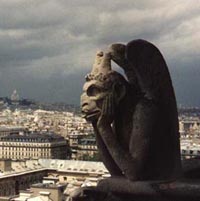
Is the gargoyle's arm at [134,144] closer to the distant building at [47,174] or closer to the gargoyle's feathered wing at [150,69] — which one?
the gargoyle's feathered wing at [150,69]

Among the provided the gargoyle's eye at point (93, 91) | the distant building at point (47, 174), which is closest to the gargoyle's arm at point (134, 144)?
the gargoyle's eye at point (93, 91)

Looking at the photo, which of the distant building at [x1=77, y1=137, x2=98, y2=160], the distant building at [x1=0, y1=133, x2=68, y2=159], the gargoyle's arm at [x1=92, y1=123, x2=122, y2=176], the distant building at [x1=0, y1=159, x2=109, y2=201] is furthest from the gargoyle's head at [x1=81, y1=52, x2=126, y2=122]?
the distant building at [x1=0, y1=133, x2=68, y2=159]

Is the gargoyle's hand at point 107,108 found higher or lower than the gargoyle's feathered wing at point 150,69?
lower

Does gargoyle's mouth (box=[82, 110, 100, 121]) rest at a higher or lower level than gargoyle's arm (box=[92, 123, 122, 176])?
higher

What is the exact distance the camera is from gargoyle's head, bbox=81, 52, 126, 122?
2.67 metres

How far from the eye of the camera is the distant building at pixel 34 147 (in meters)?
47.9

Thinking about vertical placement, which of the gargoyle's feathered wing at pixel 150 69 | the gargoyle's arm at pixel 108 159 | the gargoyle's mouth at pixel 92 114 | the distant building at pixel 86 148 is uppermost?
the distant building at pixel 86 148

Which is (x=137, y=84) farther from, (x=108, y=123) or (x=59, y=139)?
(x=59, y=139)

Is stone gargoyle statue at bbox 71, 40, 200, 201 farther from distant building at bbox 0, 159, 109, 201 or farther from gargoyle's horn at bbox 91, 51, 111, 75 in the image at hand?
distant building at bbox 0, 159, 109, 201

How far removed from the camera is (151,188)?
2607 mm

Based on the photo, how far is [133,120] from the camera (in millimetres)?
2697

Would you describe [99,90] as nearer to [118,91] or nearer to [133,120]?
[118,91]

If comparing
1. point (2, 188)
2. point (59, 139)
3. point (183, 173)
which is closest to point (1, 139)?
point (59, 139)

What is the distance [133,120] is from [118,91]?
0.13 metres
